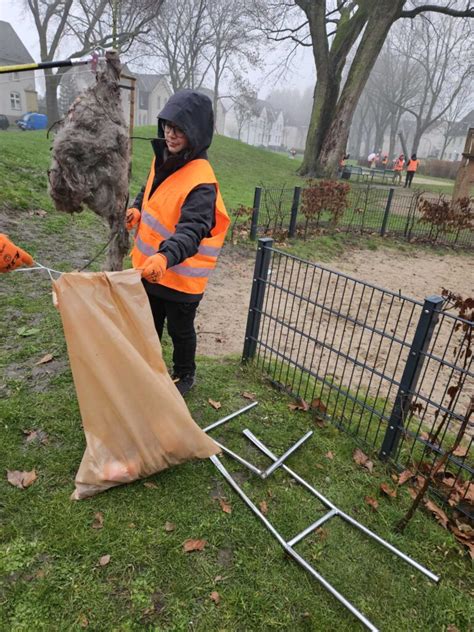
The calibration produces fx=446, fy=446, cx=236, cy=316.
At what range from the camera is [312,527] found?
2.23 meters

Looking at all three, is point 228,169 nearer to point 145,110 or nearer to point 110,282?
point 110,282

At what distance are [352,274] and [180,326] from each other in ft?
16.5

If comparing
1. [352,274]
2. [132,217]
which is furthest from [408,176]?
[132,217]

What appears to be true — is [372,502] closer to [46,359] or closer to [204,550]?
[204,550]

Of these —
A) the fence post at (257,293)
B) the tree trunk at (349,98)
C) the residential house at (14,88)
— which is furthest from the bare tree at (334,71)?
the residential house at (14,88)

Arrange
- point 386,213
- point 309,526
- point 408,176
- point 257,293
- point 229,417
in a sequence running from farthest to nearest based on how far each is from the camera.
→ point 408,176 → point 386,213 → point 257,293 → point 229,417 → point 309,526

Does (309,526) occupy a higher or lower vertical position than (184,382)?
lower

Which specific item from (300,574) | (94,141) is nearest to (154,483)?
(300,574)

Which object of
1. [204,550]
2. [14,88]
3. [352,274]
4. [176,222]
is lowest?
[352,274]

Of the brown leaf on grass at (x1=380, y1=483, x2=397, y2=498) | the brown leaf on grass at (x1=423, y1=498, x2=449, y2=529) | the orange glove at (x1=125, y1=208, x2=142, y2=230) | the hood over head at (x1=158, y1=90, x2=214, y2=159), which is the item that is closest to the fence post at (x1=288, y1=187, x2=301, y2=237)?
the orange glove at (x1=125, y1=208, x2=142, y2=230)

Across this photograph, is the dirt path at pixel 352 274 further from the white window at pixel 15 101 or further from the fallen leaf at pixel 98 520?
the white window at pixel 15 101

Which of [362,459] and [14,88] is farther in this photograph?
[14,88]

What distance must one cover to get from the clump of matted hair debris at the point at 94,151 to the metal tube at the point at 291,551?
155cm

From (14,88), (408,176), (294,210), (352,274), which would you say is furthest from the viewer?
(14,88)
